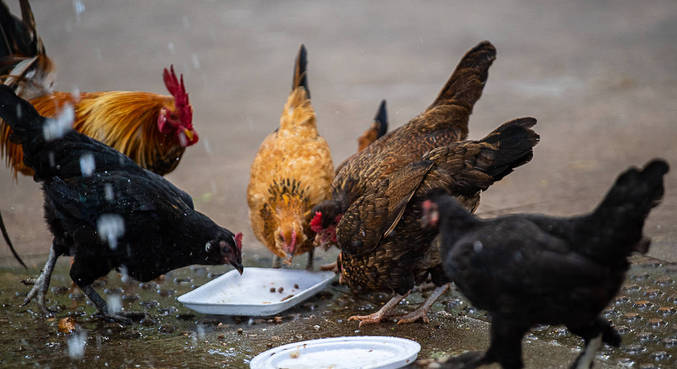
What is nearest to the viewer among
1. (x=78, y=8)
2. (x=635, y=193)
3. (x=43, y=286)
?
(x=635, y=193)

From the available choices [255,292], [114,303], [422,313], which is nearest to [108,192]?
[114,303]

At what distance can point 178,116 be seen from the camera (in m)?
4.45

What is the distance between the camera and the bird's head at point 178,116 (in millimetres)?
4398

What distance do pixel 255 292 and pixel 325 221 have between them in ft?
2.09

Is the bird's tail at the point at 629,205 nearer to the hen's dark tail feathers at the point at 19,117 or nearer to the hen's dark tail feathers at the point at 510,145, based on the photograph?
the hen's dark tail feathers at the point at 510,145

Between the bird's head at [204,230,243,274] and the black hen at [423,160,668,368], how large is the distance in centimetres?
161

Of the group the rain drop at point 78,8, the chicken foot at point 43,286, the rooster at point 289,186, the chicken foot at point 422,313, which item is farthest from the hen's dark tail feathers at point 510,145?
the rain drop at point 78,8

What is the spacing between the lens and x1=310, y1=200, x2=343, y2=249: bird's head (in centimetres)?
407

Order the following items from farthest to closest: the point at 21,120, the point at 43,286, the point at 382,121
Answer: the point at 382,121
the point at 43,286
the point at 21,120

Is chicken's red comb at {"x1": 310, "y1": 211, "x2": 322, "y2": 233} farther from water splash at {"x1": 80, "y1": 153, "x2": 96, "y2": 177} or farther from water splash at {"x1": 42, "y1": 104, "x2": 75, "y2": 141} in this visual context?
water splash at {"x1": 42, "y1": 104, "x2": 75, "y2": 141}

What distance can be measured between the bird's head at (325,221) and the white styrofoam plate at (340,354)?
1118mm

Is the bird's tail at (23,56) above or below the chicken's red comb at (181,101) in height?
above

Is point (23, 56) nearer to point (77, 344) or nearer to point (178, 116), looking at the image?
point (178, 116)

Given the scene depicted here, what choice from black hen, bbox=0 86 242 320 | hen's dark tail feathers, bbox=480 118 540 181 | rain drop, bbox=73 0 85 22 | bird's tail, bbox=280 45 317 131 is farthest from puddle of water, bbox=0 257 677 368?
rain drop, bbox=73 0 85 22
